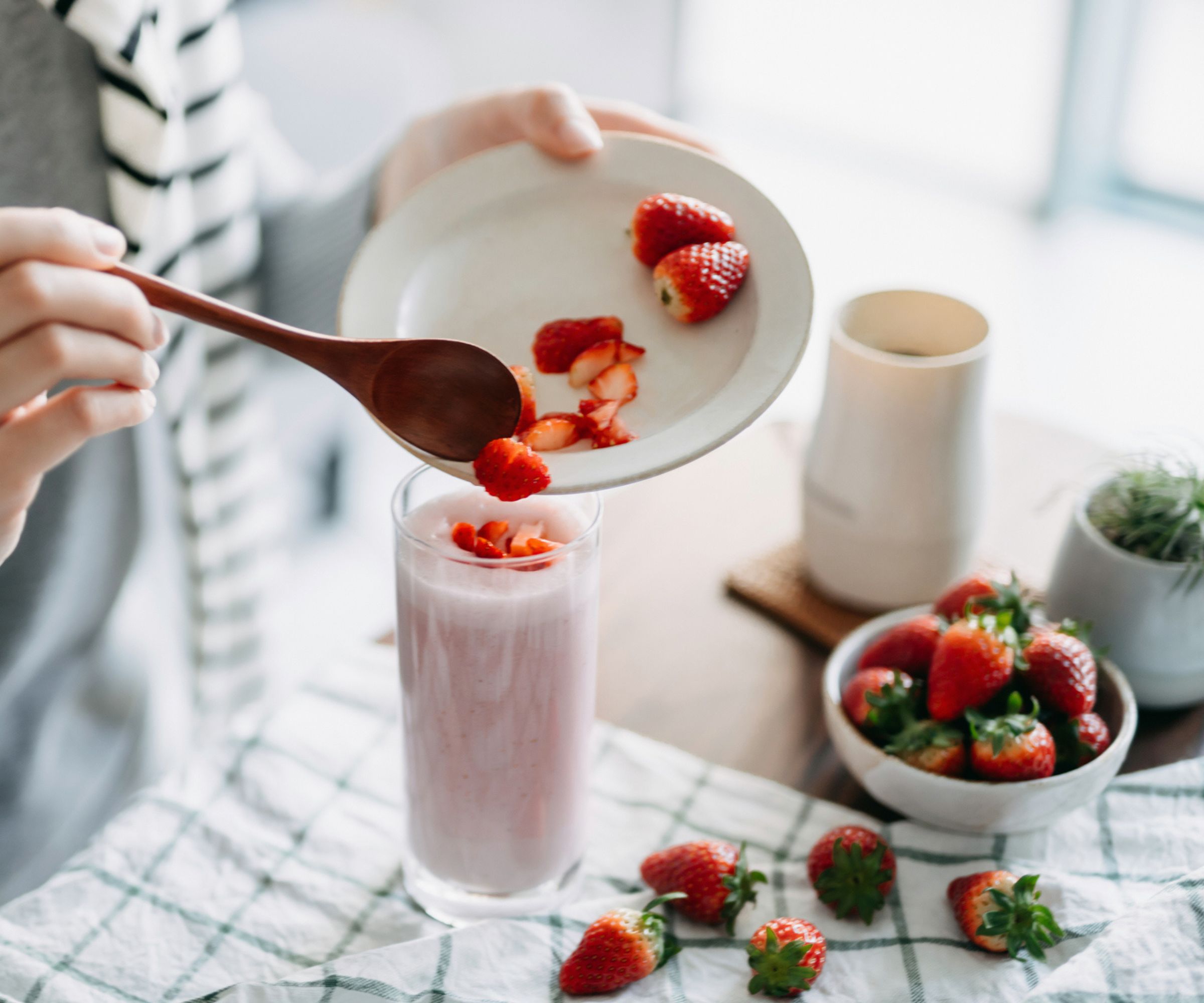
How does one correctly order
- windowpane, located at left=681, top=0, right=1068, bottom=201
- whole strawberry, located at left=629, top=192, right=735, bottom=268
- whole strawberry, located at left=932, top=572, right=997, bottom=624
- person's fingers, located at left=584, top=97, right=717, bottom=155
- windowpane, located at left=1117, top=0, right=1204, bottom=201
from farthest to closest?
1. windowpane, located at left=681, top=0, right=1068, bottom=201
2. windowpane, located at left=1117, top=0, right=1204, bottom=201
3. person's fingers, located at left=584, top=97, right=717, bottom=155
4. whole strawberry, located at left=932, top=572, right=997, bottom=624
5. whole strawberry, located at left=629, top=192, right=735, bottom=268

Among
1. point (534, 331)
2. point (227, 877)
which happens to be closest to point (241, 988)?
point (227, 877)

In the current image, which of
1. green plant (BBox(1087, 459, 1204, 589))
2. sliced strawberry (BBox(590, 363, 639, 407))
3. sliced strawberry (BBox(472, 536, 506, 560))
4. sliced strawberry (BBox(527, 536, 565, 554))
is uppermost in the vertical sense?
sliced strawberry (BBox(590, 363, 639, 407))

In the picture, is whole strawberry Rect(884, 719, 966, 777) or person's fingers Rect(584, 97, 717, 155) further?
person's fingers Rect(584, 97, 717, 155)

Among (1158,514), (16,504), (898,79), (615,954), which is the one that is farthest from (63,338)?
(898,79)

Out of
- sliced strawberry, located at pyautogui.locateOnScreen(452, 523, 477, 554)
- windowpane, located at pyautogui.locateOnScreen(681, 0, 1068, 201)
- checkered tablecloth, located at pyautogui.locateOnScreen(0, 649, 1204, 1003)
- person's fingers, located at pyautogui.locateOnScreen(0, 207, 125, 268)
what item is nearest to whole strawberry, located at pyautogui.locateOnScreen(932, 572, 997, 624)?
checkered tablecloth, located at pyautogui.locateOnScreen(0, 649, 1204, 1003)

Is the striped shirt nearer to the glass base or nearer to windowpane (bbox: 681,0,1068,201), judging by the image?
the glass base

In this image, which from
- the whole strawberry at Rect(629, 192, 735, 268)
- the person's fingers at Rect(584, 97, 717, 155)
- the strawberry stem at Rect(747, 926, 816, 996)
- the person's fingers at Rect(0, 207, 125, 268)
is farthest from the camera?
the person's fingers at Rect(584, 97, 717, 155)

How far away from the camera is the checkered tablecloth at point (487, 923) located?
2.29ft

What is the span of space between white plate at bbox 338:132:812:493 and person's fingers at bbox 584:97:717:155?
0.15m

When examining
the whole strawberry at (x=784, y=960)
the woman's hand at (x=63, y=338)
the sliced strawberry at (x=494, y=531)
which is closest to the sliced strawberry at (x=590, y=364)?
the sliced strawberry at (x=494, y=531)

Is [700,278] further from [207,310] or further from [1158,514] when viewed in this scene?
[1158,514]

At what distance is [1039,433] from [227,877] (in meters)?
0.94

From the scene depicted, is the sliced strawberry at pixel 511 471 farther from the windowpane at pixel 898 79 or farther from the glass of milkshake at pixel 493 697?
the windowpane at pixel 898 79

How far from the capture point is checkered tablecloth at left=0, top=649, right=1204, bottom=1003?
697 millimetres
